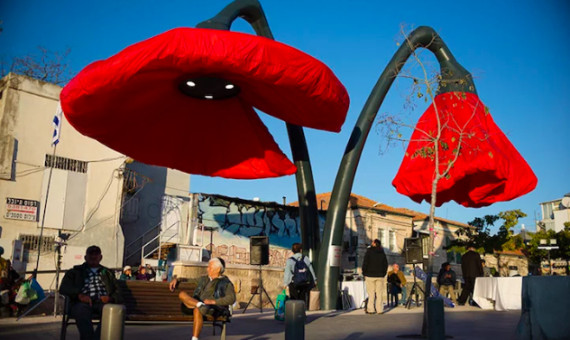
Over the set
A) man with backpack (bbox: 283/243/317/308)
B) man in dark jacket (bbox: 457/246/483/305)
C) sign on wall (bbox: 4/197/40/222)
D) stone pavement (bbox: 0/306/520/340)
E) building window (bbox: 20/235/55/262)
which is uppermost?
sign on wall (bbox: 4/197/40/222)

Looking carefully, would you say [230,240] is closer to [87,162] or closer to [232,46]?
[87,162]

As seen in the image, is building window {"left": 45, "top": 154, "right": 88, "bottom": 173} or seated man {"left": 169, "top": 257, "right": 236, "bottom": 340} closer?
seated man {"left": 169, "top": 257, "right": 236, "bottom": 340}

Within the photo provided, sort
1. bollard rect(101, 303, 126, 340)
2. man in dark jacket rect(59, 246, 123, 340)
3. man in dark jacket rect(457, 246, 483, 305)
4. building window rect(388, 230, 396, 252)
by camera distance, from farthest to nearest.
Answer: building window rect(388, 230, 396, 252)
man in dark jacket rect(457, 246, 483, 305)
man in dark jacket rect(59, 246, 123, 340)
bollard rect(101, 303, 126, 340)

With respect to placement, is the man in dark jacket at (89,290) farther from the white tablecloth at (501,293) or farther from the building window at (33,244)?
the building window at (33,244)

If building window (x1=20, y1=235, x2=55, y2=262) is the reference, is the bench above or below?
below

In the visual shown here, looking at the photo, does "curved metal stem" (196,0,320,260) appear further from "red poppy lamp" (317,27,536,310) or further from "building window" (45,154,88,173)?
"building window" (45,154,88,173)

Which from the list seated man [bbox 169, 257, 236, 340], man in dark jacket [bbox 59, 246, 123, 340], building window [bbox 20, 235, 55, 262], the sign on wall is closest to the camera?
man in dark jacket [bbox 59, 246, 123, 340]

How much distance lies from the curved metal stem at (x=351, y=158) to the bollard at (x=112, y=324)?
10.8m

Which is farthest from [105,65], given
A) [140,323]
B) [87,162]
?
[87,162]

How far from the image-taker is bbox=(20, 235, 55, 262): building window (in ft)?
77.4

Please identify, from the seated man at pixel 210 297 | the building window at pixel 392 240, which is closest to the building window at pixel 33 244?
the seated man at pixel 210 297

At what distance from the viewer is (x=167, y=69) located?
925 cm

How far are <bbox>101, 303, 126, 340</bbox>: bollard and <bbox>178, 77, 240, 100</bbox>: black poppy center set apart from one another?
6282 mm

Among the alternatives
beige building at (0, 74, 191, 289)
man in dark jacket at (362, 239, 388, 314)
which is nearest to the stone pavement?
man in dark jacket at (362, 239, 388, 314)
